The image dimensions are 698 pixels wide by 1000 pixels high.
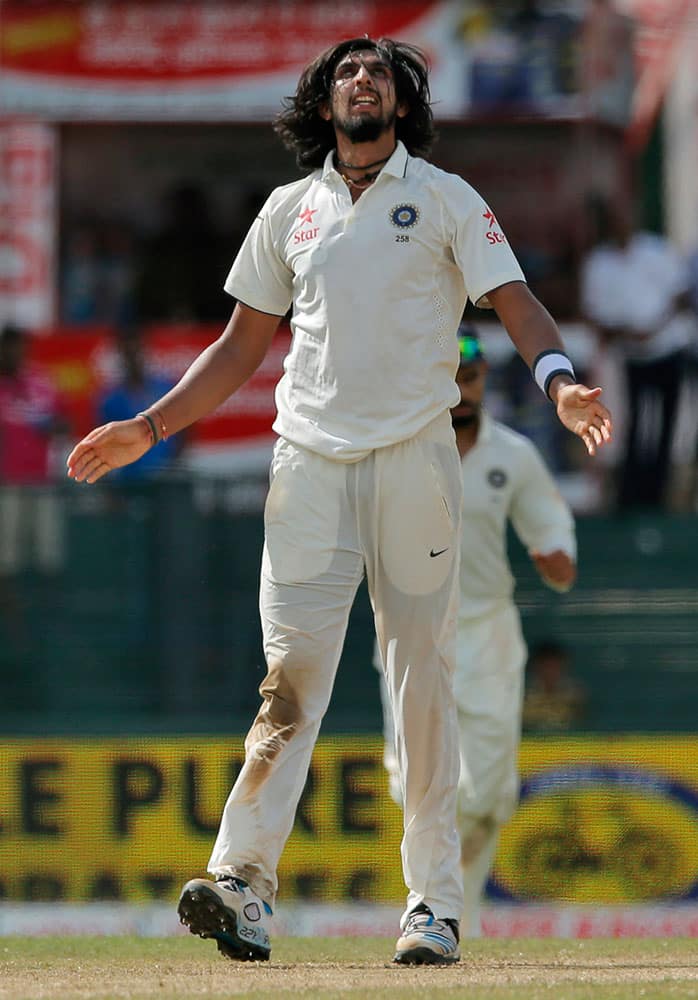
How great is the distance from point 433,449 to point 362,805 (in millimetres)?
4708

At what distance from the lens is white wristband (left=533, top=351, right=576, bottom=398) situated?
5484 mm

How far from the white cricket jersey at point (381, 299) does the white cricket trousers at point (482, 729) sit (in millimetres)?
2979

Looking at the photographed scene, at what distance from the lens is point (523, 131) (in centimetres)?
1520

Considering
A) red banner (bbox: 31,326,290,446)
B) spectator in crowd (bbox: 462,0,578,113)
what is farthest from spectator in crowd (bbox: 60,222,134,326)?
spectator in crowd (bbox: 462,0,578,113)

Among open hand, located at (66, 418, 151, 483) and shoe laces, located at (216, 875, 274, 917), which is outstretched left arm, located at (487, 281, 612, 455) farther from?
shoe laces, located at (216, 875, 274, 917)

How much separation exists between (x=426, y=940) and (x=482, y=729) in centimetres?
298

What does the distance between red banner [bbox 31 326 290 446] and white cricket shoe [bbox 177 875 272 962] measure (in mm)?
8400

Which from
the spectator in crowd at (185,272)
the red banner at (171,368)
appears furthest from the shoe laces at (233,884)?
the spectator in crowd at (185,272)

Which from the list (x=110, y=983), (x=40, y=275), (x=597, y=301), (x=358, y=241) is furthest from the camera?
(x=40, y=275)

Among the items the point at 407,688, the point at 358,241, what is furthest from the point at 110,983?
the point at 358,241

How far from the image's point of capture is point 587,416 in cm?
528

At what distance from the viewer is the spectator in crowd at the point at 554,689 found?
11.3 metres

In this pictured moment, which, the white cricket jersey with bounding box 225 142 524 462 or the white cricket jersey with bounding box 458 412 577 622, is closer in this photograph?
the white cricket jersey with bounding box 225 142 524 462

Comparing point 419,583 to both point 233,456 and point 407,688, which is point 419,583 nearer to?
point 407,688
